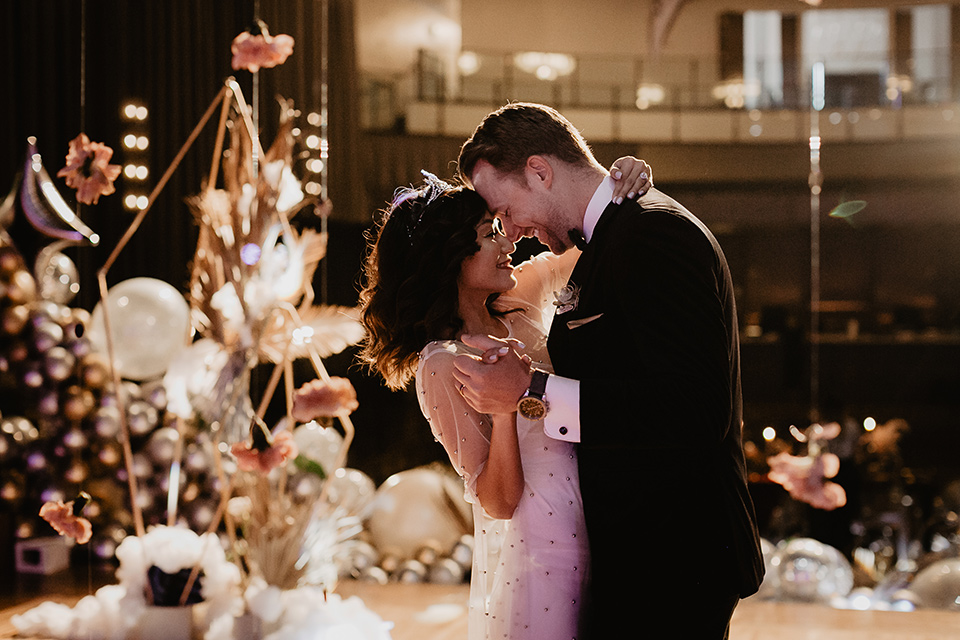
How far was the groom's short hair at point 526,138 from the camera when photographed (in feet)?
5.97

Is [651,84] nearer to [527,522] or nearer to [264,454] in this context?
[264,454]

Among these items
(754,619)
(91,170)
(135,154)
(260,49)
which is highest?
(260,49)

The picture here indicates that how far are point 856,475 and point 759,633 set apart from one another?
1241 mm

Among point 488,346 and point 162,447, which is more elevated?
point 488,346

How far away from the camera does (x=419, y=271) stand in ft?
6.36

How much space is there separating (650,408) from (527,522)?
18.2 inches

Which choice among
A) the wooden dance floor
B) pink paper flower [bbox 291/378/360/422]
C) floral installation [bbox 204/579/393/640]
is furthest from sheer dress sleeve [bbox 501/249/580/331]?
the wooden dance floor

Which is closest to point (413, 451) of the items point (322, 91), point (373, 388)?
point (373, 388)

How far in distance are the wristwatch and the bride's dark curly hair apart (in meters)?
0.44

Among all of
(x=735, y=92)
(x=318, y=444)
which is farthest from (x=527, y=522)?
(x=735, y=92)

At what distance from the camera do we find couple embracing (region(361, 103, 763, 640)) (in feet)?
4.82

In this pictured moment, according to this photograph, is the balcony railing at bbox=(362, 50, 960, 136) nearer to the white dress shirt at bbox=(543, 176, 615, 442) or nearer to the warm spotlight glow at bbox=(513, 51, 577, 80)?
the warm spotlight glow at bbox=(513, 51, 577, 80)

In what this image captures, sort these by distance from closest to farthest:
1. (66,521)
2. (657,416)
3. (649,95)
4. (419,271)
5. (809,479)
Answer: (657,416) → (419,271) → (66,521) → (809,479) → (649,95)

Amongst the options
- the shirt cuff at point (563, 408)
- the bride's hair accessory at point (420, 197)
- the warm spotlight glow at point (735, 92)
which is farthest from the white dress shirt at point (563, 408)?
the warm spotlight glow at point (735, 92)
